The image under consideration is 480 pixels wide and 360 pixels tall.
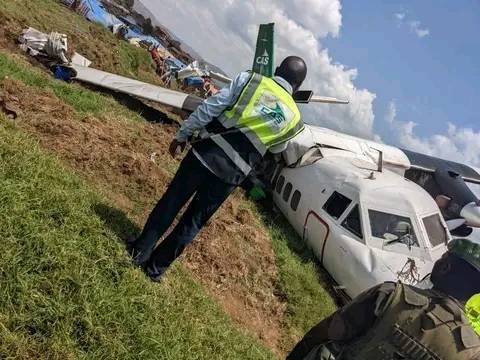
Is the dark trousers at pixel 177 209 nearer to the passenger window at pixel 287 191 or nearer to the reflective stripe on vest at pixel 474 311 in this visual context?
the reflective stripe on vest at pixel 474 311

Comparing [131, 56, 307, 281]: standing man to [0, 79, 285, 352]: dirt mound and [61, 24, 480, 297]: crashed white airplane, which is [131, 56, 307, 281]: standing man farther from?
[61, 24, 480, 297]: crashed white airplane

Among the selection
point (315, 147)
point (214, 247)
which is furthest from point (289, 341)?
point (315, 147)

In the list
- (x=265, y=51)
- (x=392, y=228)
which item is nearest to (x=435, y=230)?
(x=392, y=228)

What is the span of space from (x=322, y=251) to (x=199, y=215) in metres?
5.79

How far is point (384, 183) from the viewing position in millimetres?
10523

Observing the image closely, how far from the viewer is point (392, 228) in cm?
973

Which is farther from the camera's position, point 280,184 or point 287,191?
point 280,184

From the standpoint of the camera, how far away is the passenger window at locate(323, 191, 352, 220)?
1032 cm

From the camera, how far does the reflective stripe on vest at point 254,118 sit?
4.86 meters

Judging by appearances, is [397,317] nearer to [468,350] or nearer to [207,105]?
[468,350]

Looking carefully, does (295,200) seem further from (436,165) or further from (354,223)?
(436,165)

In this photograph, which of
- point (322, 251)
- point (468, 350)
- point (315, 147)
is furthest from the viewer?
point (315, 147)

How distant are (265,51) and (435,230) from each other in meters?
9.59

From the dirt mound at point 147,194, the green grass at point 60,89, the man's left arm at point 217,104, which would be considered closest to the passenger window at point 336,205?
the dirt mound at point 147,194
